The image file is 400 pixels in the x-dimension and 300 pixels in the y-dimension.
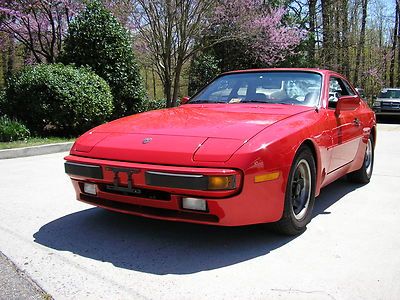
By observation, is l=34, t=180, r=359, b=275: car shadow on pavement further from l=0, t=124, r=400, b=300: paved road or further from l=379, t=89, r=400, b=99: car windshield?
l=379, t=89, r=400, b=99: car windshield

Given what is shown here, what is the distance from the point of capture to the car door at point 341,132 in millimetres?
4211

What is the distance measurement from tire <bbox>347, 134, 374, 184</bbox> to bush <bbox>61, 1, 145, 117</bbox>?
7222 millimetres

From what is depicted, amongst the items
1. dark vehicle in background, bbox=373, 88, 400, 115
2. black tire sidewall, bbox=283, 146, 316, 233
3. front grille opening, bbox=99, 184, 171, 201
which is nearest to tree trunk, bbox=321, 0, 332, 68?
dark vehicle in background, bbox=373, 88, 400, 115

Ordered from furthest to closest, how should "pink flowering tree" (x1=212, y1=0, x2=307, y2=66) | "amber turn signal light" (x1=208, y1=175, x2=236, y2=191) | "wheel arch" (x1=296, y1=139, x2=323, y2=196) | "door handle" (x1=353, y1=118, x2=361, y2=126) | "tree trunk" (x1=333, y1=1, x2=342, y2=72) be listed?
"tree trunk" (x1=333, y1=1, x2=342, y2=72), "pink flowering tree" (x1=212, y1=0, x2=307, y2=66), "door handle" (x1=353, y1=118, x2=361, y2=126), "wheel arch" (x1=296, y1=139, x2=323, y2=196), "amber turn signal light" (x1=208, y1=175, x2=236, y2=191)

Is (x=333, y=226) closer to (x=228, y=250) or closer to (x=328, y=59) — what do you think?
(x=228, y=250)

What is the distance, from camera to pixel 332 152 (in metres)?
4.14

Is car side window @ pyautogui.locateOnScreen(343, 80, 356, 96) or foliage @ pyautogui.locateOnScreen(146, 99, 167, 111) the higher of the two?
car side window @ pyautogui.locateOnScreen(343, 80, 356, 96)

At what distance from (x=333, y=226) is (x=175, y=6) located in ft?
34.3

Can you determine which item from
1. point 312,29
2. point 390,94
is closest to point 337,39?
point 312,29

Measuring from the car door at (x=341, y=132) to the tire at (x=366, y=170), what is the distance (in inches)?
23.7

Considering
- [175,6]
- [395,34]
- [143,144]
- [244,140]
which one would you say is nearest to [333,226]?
[244,140]

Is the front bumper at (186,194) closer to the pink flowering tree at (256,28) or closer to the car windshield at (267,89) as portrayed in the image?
the car windshield at (267,89)

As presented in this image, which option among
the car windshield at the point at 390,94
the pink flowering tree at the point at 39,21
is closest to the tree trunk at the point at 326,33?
the car windshield at the point at 390,94

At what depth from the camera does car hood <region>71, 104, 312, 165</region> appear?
308 centimetres
